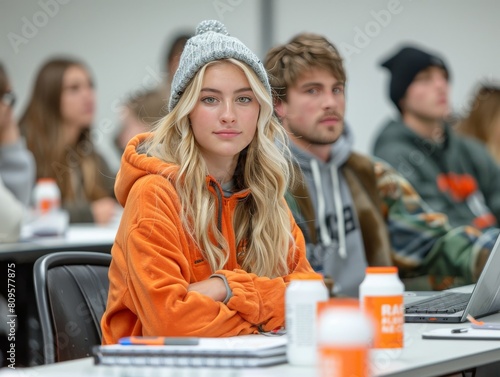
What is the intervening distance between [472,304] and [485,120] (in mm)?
4277

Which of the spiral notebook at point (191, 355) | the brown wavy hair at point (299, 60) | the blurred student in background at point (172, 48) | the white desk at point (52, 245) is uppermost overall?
the blurred student in background at point (172, 48)

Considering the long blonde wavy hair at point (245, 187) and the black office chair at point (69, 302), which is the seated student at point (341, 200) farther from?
the black office chair at point (69, 302)

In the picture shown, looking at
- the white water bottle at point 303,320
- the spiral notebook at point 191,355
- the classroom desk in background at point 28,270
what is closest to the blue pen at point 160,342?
the spiral notebook at point 191,355

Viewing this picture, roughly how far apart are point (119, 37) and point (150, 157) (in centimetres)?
448

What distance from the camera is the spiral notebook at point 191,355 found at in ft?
5.25

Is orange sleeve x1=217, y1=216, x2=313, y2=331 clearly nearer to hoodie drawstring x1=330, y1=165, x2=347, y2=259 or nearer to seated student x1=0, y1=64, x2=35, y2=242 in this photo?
hoodie drawstring x1=330, y1=165, x2=347, y2=259

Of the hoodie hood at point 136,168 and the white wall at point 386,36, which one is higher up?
the white wall at point 386,36

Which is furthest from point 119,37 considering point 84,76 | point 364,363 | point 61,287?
point 364,363

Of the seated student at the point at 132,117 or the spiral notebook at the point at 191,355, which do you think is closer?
the spiral notebook at the point at 191,355

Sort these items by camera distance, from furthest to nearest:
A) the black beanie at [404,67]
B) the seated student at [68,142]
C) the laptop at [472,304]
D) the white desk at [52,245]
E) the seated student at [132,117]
→ the seated student at [132,117] → the seated student at [68,142] → the black beanie at [404,67] → the white desk at [52,245] → the laptop at [472,304]

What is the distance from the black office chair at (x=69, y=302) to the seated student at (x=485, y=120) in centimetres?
415

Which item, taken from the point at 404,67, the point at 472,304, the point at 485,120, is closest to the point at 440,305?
the point at 472,304

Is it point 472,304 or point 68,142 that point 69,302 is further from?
point 68,142

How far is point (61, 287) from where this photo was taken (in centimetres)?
230
